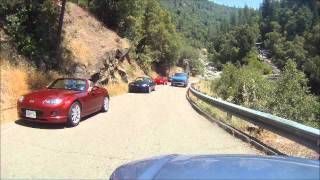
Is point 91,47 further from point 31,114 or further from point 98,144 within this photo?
point 98,144

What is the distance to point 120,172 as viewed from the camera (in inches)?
123

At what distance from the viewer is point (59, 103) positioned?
497 inches

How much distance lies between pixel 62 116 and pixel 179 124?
3.52 meters

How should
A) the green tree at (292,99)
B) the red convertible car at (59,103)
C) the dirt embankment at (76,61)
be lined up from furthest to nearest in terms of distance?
the green tree at (292,99)
the dirt embankment at (76,61)
the red convertible car at (59,103)

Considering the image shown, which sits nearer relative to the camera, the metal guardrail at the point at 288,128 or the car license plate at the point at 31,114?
the metal guardrail at the point at 288,128

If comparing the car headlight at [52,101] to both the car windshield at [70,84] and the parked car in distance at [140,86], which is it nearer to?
the car windshield at [70,84]

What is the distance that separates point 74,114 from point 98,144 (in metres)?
3.16

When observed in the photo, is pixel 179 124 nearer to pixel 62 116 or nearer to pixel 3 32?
pixel 62 116

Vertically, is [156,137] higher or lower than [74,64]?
lower

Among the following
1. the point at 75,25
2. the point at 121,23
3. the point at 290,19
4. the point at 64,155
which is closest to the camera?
the point at 64,155

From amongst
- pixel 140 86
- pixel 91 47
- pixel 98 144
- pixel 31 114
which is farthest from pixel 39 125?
pixel 140 86

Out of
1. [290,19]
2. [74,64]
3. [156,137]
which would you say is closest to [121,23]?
[74,64]

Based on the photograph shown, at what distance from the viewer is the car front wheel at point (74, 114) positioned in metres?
12.8

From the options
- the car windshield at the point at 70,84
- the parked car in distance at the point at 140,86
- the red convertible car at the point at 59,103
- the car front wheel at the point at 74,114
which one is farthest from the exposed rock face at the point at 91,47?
the car front wheel at the point at 74,114
